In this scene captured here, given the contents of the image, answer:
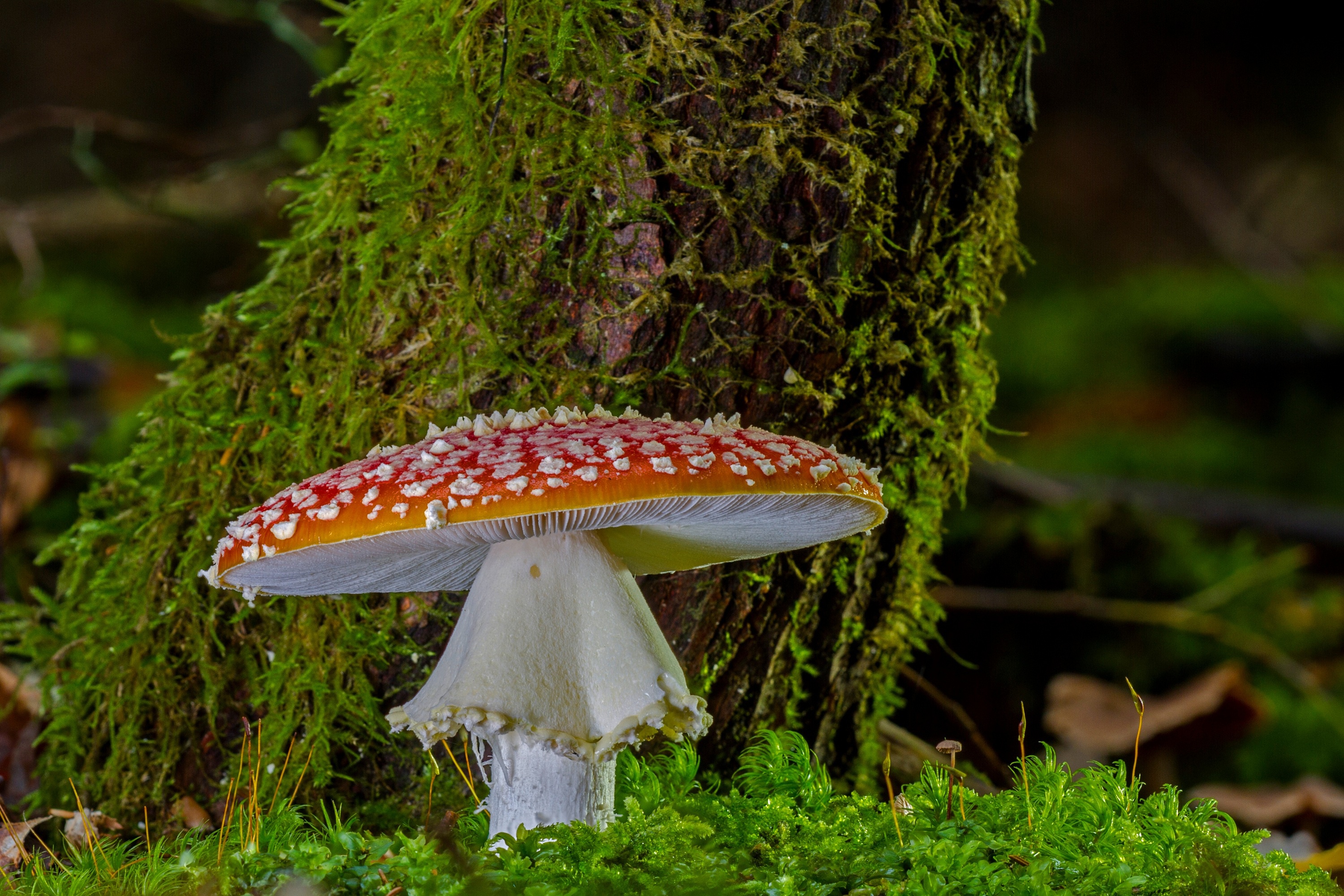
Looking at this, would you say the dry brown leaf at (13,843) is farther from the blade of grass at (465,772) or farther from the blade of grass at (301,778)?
the blade of grass at (465,772)

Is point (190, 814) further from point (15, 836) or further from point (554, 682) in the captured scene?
point (554, 682)

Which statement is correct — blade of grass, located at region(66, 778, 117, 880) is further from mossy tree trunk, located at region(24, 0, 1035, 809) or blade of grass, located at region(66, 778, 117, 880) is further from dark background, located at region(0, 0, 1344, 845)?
dark background, located at region(0, 0, 1344, 845)

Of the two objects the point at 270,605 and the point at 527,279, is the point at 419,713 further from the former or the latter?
the point at 527,279

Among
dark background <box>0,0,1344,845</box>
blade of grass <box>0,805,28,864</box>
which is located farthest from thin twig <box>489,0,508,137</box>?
blade of grass <box>0,805,28,864</box>

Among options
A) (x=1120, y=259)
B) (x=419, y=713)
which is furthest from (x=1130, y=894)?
(x=1120, y=259)

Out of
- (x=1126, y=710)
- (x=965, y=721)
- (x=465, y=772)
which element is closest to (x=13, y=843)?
(x=465, y=772)

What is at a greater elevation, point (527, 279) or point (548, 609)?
point (527, 279)

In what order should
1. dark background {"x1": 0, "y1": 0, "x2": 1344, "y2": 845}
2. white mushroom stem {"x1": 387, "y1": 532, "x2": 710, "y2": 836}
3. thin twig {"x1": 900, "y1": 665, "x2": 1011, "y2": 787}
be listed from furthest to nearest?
dark background {"x1": 0, "y1": 0, "x2": 1344, "y2": 845} < thin twig {"x1": 900, "y1": 665, "x2": 1011, "y2": 787} < white mushroom stem {"x1": 387, "y1": 532, "x2": 710, "y2": 836}
